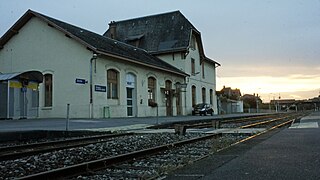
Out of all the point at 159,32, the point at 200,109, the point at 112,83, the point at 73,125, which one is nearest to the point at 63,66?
the point at 112,83

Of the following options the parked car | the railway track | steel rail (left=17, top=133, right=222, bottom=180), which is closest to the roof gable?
the parked car

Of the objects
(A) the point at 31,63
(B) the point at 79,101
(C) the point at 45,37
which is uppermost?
(C) the point at 45,37

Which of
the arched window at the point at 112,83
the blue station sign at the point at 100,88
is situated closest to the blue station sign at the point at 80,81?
the blue station sign at the point at 100,88

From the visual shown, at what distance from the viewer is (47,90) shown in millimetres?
29172

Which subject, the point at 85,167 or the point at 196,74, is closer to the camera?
the point at 85,167

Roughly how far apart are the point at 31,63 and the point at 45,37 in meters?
2.46

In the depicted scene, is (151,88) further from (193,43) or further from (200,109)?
(193,43)

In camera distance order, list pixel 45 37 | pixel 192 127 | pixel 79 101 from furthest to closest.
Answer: pixel 45 37
pixel 79 101
pixel 192 127

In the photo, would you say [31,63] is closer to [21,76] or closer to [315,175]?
[21,76]

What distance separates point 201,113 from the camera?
138ft

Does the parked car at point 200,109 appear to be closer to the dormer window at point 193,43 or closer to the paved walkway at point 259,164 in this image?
the dormer window at point 193,43

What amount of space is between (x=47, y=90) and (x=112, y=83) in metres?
5.03

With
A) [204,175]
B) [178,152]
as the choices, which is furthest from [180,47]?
Result: [204,175]

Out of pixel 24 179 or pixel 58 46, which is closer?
pixel 24 179
